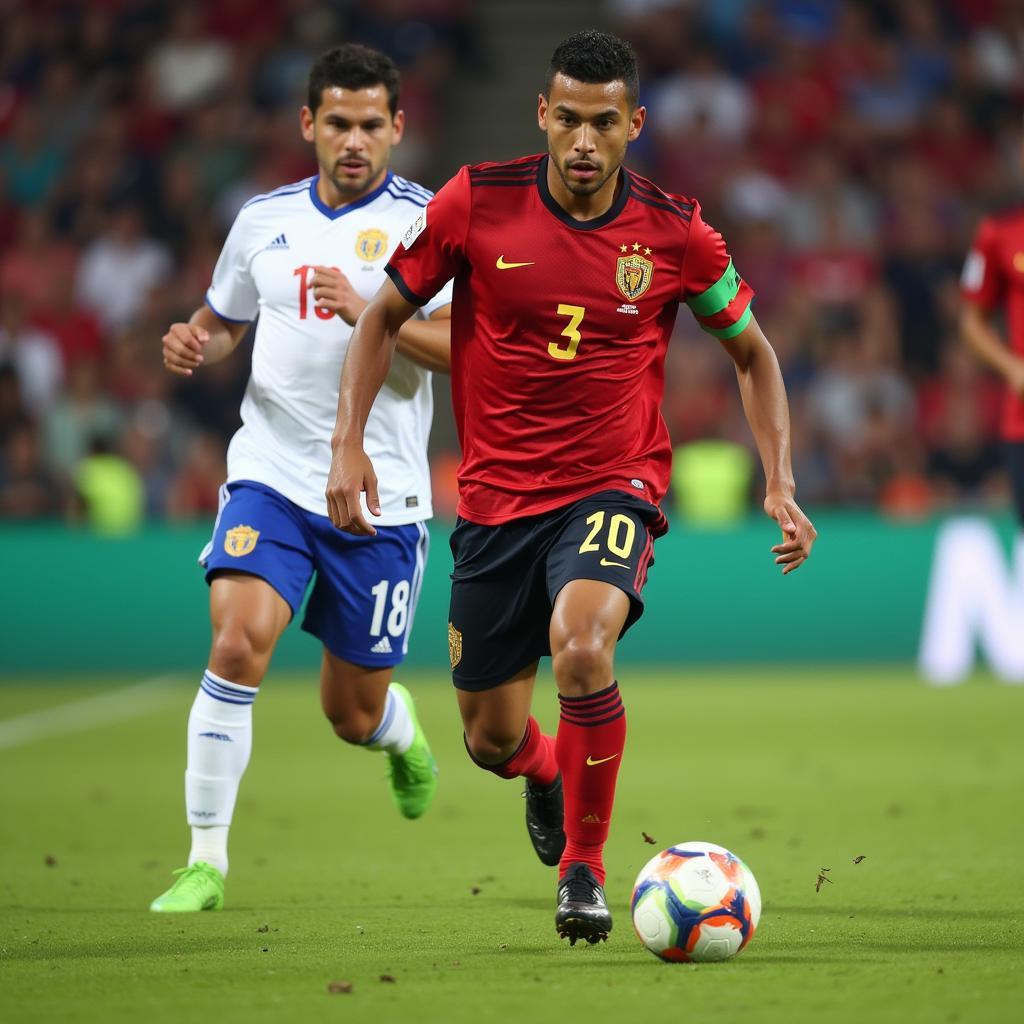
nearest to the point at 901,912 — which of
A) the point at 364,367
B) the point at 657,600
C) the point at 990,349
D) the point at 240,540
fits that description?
the point at 364,367

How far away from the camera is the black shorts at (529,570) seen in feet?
17.1

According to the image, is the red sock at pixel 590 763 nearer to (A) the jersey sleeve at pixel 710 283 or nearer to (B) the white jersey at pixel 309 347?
(A) the jersey sleeve at pixel 710 283

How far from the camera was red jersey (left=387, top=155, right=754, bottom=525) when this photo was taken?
541cm

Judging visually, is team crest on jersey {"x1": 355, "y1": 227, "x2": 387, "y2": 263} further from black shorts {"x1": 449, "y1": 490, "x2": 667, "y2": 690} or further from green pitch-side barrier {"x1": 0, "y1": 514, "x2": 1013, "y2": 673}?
green pitch-side barrier {"x1": 0, "y1": 514, "x2": 1013, "y2": 673}

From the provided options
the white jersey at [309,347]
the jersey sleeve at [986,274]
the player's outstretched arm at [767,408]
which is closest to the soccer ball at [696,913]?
the player's outstretched arm at [767,408]

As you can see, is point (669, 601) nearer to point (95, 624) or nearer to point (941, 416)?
point (941, 416)

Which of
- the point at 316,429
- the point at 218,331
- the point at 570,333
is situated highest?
the point at 218,331

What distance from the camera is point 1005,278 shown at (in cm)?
899

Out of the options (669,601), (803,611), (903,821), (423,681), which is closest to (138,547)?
(423,681)

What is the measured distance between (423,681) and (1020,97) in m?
8.84

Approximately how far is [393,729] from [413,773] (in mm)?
362

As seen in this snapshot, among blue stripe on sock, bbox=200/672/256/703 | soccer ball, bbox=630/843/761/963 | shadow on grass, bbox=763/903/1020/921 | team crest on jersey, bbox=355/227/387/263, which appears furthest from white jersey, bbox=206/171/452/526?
soccer ball, bbox=630/843/761/963

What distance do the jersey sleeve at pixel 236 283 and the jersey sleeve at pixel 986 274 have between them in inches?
155

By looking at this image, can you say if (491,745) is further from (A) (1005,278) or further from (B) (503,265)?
(A) (1005,278)
